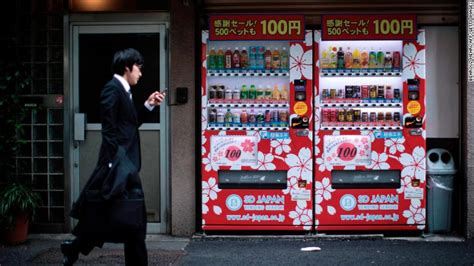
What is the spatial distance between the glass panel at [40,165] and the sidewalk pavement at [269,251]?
91cm

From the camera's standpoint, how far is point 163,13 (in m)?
9.32

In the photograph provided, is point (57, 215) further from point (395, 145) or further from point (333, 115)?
point (395, 145)

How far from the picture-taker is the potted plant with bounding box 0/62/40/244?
8648 mm

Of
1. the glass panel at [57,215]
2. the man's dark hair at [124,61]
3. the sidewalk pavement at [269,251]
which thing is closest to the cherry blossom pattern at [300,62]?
the sidewalk pavement at [269,251]

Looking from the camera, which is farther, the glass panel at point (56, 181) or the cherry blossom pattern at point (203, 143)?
the glass panel at point (56, 181)

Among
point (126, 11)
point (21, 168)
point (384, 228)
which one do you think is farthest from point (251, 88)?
point (21, 168)

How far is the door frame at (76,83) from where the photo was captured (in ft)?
30.7

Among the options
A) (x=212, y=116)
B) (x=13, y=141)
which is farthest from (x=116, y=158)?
(x=13, y=141)

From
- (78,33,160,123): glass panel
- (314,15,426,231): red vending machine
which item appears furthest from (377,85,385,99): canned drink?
(78,33,160,123): glass panel

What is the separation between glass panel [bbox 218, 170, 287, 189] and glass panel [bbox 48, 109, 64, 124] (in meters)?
2.33

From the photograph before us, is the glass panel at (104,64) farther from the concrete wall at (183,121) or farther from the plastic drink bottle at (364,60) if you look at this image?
the plastic drink bottle at (364,60)

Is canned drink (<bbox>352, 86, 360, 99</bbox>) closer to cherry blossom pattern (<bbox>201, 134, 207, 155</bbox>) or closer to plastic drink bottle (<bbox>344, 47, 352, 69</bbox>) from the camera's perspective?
plastic drink bottle (<bbox>344, 47, 352, 69</bbox>)

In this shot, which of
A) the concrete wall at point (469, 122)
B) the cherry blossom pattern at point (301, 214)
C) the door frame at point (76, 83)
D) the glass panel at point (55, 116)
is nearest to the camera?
the concrete wall at point (469, 122)

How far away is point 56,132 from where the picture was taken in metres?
9.52
